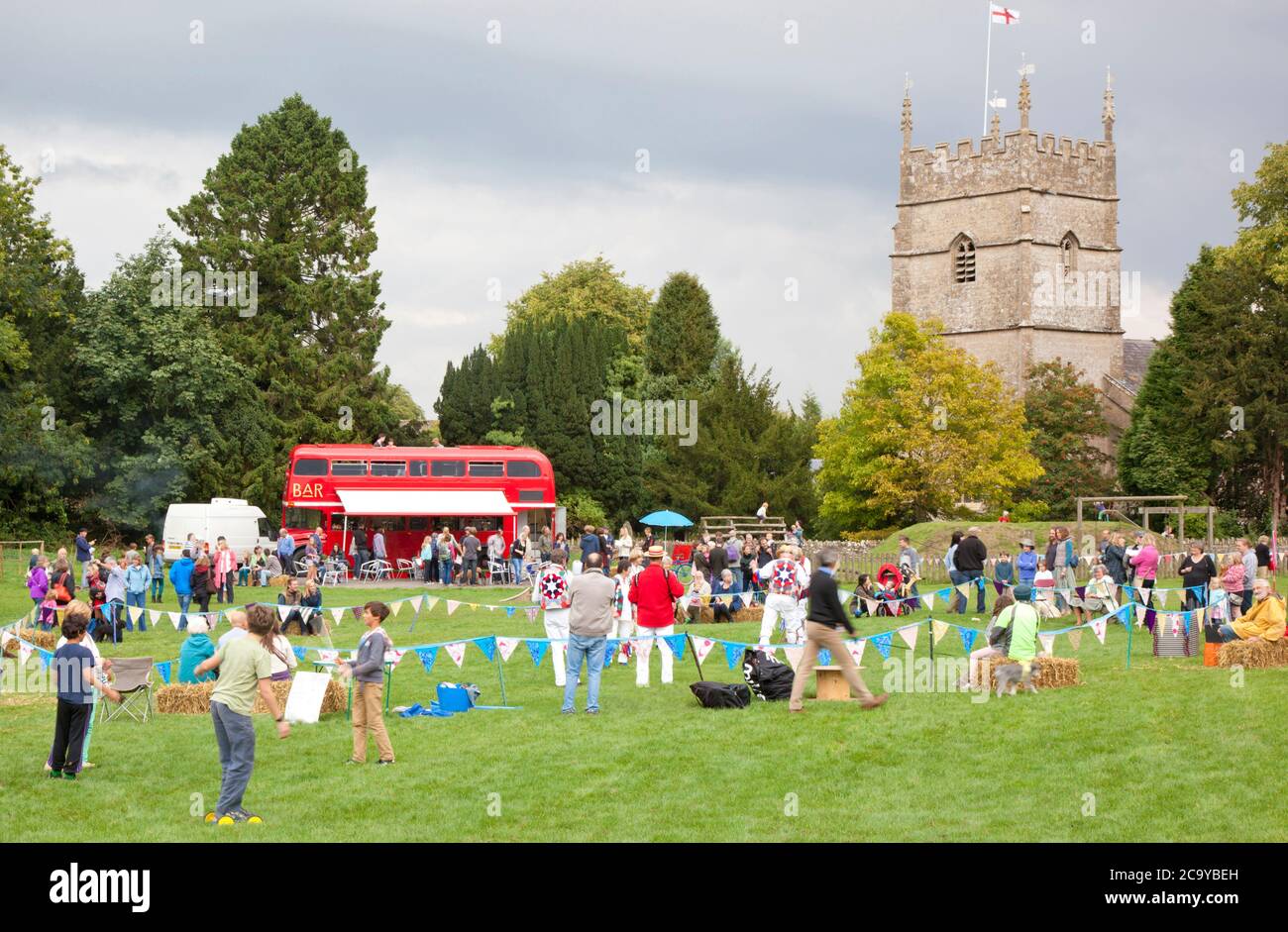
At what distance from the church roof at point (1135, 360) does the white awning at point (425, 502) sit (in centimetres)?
3731

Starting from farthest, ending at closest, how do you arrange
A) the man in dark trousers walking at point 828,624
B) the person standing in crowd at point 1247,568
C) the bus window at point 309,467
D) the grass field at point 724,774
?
1. the bus window at point 309,467
2. the person standing in crowd at point 1247,568
3. the man in dark trousers walking at point 828,624
4. the grass field at point 724,774

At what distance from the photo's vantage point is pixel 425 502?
41.8 metres

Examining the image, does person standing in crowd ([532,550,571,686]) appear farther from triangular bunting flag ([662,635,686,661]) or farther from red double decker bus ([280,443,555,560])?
red double decker bus ([280,443,555,560])

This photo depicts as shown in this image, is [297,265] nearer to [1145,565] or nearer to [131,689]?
[1145,565]

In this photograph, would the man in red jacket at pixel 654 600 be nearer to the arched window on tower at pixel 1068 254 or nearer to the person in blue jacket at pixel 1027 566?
the person in blue jacket at pixel 1027 566

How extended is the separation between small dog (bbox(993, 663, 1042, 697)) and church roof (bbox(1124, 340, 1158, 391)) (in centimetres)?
5448

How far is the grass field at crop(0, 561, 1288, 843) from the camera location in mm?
11125

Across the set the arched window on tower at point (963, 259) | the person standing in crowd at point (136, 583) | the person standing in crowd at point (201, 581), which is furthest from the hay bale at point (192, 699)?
the arched window on tower at point (963, 259)

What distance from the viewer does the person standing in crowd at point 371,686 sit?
43.0 ft

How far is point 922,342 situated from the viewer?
5469 centimetres

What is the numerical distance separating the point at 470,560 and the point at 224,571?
789 cm

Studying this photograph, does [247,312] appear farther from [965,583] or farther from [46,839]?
[46,839]

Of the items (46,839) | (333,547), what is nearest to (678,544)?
(333,547)
